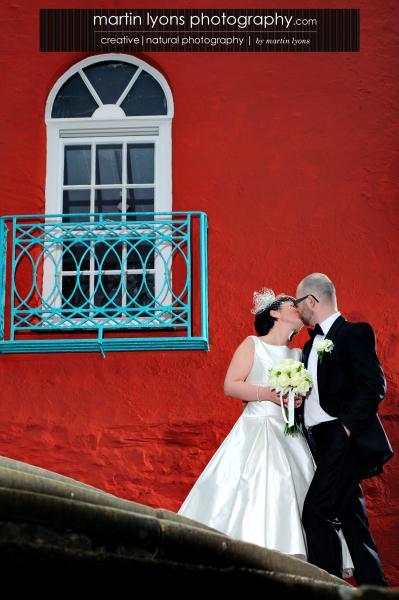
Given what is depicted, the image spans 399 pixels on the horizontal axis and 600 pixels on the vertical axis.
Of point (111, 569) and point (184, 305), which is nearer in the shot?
point (111, 569)

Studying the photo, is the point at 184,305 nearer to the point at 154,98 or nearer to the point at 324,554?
the point at 154,98

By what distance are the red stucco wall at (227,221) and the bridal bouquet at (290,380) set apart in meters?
1.51

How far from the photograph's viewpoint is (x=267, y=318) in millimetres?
6773

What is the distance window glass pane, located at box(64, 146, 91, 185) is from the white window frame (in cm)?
7

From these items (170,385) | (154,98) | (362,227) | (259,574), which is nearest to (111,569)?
(259,574)

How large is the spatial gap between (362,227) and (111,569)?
5593mm

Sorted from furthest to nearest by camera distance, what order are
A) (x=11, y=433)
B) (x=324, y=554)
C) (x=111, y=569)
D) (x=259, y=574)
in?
(x=11, y=433) → (x=324, y=554) → (x=259, y=574) → (x=111, y=569)

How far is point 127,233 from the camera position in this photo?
7844 millimetres

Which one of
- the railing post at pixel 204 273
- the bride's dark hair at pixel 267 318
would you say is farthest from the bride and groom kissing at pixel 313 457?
the railing post at pixel 204 273

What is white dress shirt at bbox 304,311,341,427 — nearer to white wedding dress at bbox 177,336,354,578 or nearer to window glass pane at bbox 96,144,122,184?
white wedding dress at bbox 177,336,354,578

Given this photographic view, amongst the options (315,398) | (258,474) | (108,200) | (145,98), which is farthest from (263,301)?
(145,98)

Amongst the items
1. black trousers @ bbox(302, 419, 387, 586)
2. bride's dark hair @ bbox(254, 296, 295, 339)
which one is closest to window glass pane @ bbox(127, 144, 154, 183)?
bride's dark hair @ bbox(254, 296, 295, 339)

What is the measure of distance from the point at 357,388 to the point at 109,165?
3472 mm

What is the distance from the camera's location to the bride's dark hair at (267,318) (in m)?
6.75
